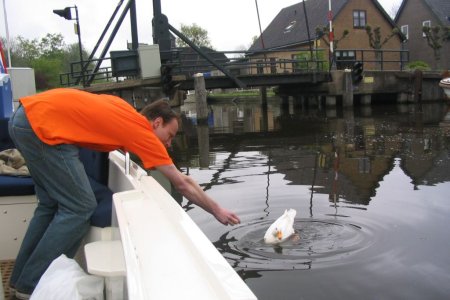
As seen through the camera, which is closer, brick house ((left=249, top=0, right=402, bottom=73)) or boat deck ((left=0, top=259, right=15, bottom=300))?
boat deck ((left=0, top=259, right=15, bottom=300))

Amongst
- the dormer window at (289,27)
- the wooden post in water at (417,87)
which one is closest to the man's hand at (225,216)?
the wooden post in water at (417,87)

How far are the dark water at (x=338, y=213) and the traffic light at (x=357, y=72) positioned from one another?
11.3 metres

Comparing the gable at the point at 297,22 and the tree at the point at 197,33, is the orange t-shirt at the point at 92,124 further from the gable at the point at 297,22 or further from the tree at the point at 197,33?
the tree at the point at 197,33

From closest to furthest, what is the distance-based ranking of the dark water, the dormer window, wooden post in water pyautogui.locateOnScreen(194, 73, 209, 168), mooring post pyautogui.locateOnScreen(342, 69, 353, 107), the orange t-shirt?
1. the orange t-shirt
2. the dark water
3. wooden post in water pyautogui.locateOnScreen(194, 73, 209, 168)
4. mooring post pyautogui.locateOnScreen(342, 69, 353, 107)
5. the dormer window

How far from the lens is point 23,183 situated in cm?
348

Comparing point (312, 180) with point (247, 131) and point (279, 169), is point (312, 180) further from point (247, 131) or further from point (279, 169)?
point (247, 131)

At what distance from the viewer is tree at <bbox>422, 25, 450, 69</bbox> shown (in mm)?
39219

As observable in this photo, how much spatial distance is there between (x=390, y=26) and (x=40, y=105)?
47.4 m

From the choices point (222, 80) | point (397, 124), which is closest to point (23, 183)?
point (397, 124)

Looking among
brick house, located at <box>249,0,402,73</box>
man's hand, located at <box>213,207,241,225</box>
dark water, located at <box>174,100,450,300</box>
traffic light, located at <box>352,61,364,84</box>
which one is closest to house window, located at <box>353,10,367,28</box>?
brick house, located at <box>249,0,402,73</box>

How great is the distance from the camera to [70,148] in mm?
2768

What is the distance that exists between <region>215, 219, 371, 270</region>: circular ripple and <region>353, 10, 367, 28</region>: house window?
42.5m

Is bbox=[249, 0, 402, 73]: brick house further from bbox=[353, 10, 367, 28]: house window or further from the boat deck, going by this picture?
the boat deck

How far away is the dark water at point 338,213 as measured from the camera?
384 centimetres
